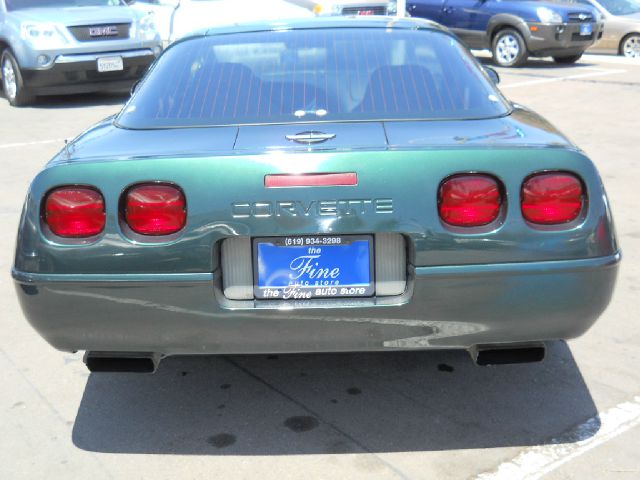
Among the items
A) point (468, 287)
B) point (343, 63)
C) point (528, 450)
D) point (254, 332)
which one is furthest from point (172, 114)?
point (528, 450)

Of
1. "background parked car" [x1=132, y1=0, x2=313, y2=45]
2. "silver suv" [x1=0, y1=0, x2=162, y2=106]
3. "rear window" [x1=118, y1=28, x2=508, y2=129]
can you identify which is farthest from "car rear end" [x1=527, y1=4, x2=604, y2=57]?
"rear window" [x1=118, y1=28, x2=508, y2=129]

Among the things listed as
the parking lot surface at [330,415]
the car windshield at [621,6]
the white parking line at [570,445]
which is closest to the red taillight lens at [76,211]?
the parking lot surface at [330,415]

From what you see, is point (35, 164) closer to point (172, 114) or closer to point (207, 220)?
point (172, 114)

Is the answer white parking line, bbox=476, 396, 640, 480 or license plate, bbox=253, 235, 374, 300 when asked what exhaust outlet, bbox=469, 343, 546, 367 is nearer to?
white parking line, bbox=476, 396, 640, 480

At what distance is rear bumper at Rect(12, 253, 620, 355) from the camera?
2984 millimetres

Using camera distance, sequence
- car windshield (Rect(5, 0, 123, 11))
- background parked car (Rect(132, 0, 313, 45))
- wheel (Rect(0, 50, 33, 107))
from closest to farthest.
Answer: wheel (Rect(0, 50, 33, 107))
car windshield (Rect(5, 0, 123, 11))
background parked car (Rect(132, 0, 313, 45))

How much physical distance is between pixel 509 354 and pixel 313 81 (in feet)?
4.37

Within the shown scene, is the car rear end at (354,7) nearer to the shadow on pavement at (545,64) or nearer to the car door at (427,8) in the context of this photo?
the car door at (427,8)

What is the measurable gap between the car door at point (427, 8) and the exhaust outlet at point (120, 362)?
14.4 metres

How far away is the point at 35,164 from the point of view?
8391mm

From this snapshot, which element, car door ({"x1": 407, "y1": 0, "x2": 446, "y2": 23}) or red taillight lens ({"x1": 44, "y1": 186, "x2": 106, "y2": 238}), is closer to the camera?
red taillight lens ({"x1": 44, "y1": 186, "x2": 106, "y2": 238})

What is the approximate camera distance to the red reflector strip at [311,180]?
291cm

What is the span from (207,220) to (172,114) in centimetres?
78

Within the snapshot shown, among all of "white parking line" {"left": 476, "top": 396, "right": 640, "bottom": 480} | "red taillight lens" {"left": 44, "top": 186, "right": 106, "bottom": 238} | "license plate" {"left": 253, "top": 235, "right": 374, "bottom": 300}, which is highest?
"red taillight lens" {"left": 44, "top": 186, "right": 106, "bottom": 238}
